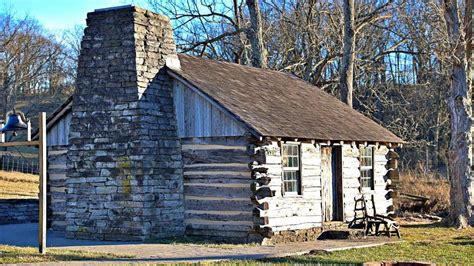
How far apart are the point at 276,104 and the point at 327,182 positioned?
104 inches

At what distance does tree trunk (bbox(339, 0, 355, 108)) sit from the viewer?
2788cm

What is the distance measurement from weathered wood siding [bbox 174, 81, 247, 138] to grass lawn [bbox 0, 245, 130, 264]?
445 cm

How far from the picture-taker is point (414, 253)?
15188 mm

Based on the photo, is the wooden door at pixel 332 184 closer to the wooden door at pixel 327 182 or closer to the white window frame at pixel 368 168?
the wooden door at pixel 327 182

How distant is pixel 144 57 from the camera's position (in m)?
17.6

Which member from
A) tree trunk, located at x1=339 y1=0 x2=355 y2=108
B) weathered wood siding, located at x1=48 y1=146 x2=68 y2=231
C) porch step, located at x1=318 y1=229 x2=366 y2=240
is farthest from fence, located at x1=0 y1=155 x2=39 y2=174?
porch step, located at x1=318 y1=229 x2=366 y2=240

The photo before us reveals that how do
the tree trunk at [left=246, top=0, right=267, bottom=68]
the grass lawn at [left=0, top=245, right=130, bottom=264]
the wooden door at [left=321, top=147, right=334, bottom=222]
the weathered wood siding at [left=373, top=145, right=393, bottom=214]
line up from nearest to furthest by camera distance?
the grass lawn at [left=0, top=245, right=130, bottom=264], the wooden door at [left=321, top=147, right=334, bottom=222], the weathered wood siding at [left=373, top=145, right=393, bottom=214], the tree trunk at [left=246, top=0, right=267, bottom=68]

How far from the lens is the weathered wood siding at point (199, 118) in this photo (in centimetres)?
1681

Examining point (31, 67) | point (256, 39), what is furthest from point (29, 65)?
point (256, 39)

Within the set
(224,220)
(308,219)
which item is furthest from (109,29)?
(308,219)

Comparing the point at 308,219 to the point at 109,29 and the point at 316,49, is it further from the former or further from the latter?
the point at 316,49

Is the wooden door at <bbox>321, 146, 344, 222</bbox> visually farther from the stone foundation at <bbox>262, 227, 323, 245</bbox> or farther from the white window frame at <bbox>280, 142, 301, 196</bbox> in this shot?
the white window frame at <bbox>280, 142, 301, 196</bbox>

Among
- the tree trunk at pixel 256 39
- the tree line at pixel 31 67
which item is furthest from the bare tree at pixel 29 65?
the tree trunk at pixel 256 39

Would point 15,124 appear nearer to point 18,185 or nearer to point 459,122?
point 459,122
